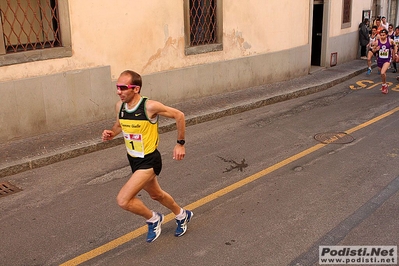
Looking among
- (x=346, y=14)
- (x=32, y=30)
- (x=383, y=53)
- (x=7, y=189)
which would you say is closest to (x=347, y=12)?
(x=346, y=14)

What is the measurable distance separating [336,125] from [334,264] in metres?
5.30

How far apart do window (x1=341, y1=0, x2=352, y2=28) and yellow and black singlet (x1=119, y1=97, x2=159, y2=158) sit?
46.7 feet

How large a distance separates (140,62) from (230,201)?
5.09 meters

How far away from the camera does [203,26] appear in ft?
37.9

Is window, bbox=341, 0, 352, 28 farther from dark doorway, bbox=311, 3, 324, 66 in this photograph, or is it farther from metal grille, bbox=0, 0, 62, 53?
metal grille, bbox=0, 0, 62, 53

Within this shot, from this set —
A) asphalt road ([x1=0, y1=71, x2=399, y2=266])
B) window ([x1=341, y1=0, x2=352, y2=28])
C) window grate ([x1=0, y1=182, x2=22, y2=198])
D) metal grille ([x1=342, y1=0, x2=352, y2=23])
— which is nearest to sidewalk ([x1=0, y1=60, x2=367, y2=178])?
asphalt road ([x1=0, y1=71, x2=399, y2=266])

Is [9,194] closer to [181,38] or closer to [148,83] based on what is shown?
[148,83]

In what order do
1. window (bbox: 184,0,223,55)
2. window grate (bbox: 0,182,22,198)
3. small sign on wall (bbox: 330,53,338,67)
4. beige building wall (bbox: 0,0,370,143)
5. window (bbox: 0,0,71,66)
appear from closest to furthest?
window grate (bbox: 0,182,22,198)
window (bbox: 0,0,71,66)
beige building wall (bbox: 0,0,370,143)
window (bbox: 184,0,223,55)
small sign on wall (bbox: 330,53,338,67)

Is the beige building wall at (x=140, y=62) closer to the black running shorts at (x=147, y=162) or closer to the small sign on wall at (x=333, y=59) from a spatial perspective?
the small sign on wall at (x=333, y=59)

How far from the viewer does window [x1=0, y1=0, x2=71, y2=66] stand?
8023 millimetres

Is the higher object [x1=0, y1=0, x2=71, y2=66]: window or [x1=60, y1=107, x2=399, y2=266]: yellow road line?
[x1=0, y1=0, x2=71, y2=66]: window

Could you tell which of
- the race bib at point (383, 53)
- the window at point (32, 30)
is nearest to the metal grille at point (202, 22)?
the window at point (32, 30)

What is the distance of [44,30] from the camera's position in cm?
864

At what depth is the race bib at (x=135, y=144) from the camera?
4.57m
